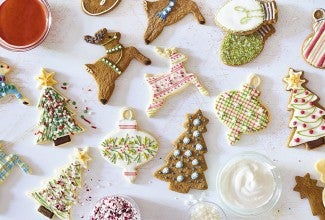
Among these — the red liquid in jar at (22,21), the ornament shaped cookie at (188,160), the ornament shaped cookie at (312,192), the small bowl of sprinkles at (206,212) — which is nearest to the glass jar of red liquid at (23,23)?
the red liquid in jar at (22,21)

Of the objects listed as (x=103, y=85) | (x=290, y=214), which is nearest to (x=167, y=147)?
(x=103, y=85)

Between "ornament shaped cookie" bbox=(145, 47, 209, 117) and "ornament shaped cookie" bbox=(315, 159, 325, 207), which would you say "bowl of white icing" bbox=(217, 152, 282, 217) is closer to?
"ornament shaped cookie" bbox=(315, 159, 325, 207)

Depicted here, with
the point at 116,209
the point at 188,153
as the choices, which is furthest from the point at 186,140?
the point at 116,209

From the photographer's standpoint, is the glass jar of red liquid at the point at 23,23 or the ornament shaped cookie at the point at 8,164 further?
the ornament shaped cookie at the point at 8,164

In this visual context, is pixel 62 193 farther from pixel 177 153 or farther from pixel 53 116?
pixel 177 153

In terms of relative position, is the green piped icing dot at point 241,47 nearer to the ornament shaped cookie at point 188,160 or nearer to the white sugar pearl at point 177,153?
the ornament shaped cookie at point 188,160

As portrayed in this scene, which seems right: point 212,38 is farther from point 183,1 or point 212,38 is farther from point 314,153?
point 314,153
